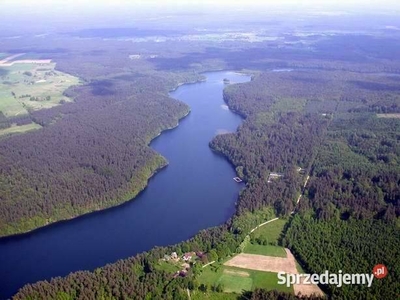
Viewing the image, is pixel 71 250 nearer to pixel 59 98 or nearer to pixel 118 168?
pixel 118 168

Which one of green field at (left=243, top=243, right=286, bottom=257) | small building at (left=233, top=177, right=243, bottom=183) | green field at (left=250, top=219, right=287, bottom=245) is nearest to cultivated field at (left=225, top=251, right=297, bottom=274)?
green field at (left=243, top=243, right=286, bottom=257)

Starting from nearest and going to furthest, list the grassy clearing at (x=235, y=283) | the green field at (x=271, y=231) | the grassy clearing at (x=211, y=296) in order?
the grassy clearing at (x=211, y=296) < the grassy clearing at (x=235, y=283) < the green field at (x=271, y=231)

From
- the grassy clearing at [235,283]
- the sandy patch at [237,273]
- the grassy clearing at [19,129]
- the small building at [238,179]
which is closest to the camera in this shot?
the grassy clearing at [235,283]

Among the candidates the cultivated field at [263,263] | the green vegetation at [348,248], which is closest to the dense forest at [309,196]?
the green vegetation at [348,248]

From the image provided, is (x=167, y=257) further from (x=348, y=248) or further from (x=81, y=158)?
(x=81, y=158)

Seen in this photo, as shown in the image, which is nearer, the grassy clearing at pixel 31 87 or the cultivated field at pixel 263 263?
the cultivated field at pixel 263 263

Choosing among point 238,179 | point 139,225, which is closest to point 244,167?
point 238,179

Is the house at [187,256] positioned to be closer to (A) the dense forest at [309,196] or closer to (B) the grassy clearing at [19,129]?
(A) the dense forest at [309,196]
